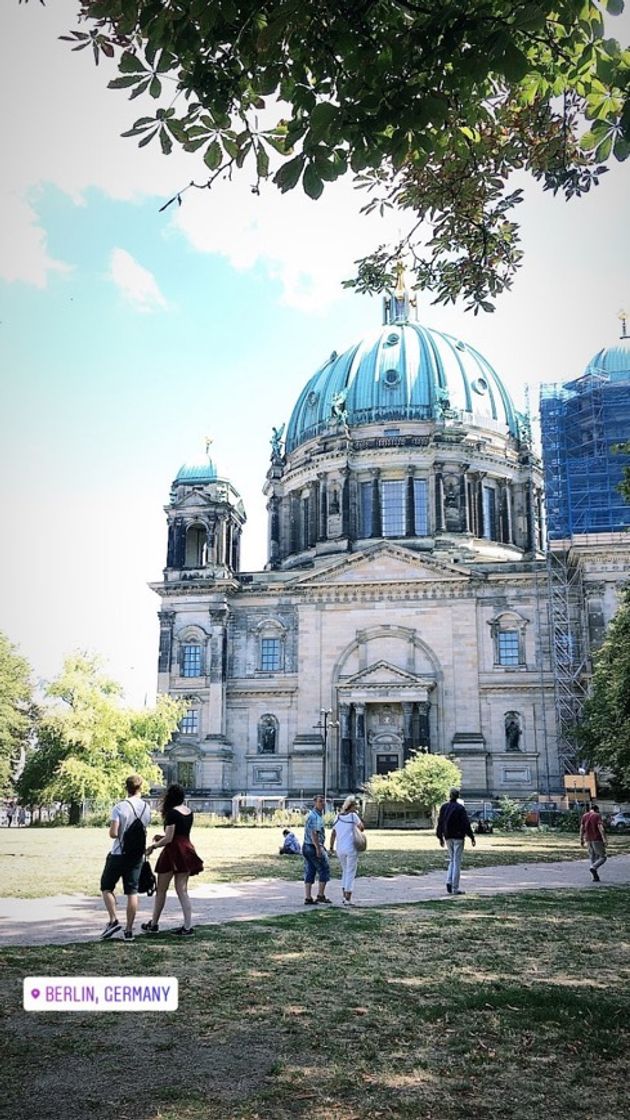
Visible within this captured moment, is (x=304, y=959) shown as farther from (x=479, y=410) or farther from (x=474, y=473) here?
(x=479, y=410)

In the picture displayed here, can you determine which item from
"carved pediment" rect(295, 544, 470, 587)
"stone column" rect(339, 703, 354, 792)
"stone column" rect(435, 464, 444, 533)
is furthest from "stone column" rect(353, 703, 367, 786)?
"stone column" rect(435, 464, 444, 533)

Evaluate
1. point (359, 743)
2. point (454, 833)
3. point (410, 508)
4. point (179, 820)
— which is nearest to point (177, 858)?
point (179, 820)

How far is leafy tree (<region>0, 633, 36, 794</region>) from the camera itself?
44.5m

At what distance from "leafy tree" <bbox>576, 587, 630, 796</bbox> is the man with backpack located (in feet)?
84.3

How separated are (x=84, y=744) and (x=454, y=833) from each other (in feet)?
105

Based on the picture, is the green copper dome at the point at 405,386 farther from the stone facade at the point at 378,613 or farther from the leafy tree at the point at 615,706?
the leafy tree at the point at 615,706

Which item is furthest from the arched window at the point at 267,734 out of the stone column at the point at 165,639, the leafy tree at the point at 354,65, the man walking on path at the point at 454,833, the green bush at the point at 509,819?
the leafy tree at the point at 354,65

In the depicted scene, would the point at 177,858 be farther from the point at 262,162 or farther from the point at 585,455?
the point at 585,455

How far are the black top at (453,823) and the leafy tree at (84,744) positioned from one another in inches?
1184

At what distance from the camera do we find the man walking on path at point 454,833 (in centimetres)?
1748

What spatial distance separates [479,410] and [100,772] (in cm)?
3702

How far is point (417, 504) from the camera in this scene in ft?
214

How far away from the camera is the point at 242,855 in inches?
1059

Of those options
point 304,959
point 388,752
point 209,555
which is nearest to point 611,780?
point 388,752
